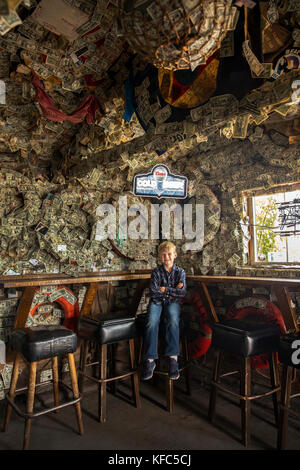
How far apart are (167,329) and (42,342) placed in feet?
3.79

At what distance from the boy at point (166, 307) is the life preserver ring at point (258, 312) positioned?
2.49ft

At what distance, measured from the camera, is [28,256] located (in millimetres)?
3682

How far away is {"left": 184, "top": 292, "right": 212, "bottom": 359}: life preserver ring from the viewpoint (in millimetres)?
3572

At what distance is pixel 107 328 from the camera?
273cm

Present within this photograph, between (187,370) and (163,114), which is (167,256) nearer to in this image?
(187,370)

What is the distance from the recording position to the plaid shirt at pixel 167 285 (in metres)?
3.00

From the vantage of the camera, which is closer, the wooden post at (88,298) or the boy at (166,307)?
the boy at (166,307)

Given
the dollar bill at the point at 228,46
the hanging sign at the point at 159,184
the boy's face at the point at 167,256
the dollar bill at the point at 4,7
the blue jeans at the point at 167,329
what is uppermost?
the dollar bill at the point at 228,46

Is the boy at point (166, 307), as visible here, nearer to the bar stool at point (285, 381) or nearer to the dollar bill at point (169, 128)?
the bar stool at point (285, 381)

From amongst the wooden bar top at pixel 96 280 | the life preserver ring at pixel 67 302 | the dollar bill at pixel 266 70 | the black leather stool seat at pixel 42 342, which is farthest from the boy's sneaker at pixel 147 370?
the dollar bill at pixel 266 70

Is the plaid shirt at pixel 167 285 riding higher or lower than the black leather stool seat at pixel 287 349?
higher

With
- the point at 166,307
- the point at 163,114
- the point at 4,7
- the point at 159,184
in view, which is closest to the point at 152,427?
the point at 166,307
